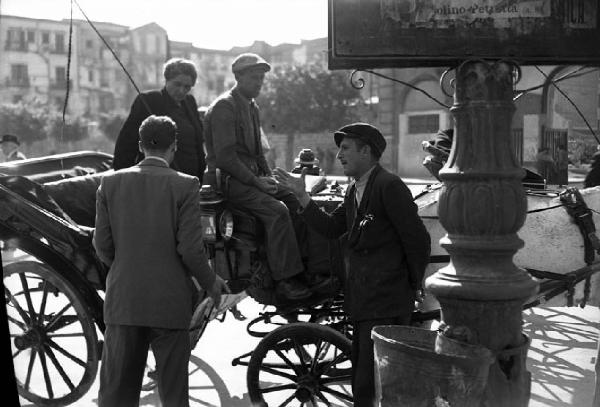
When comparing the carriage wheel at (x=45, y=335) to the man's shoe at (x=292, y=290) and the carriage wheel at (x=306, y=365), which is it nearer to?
the carriage wheel at (x=306, y=365)

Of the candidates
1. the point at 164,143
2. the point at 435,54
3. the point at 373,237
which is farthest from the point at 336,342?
the point at 435,54

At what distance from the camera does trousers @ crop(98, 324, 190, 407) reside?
→ 11.8 feet

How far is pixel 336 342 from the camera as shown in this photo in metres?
4.10

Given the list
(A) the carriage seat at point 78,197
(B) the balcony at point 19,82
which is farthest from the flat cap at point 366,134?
(B) the balcony at point 19,82

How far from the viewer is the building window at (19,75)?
174 ft

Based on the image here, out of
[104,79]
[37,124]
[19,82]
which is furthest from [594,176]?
[104,79]

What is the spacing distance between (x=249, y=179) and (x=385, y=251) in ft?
4.19

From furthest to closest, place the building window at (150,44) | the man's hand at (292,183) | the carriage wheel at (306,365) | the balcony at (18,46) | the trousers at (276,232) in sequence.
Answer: the building window at (150,44) → the balcony at (18,46) → the trousers at (276,232) → the carriage wheel at (306,365) → the man's hand at (292,183)

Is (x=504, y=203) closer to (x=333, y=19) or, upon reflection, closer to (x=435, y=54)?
(x=435, y=54)

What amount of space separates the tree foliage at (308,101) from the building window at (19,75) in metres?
22.9

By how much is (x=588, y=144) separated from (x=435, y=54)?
19.6m

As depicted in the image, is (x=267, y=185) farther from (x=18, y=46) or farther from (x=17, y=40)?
(x=18, y=46)

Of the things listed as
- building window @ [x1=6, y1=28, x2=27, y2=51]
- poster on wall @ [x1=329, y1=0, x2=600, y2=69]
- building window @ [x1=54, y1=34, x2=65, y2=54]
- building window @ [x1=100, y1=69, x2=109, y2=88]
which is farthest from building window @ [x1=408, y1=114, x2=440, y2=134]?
building window @ [x1=100, y1=69, x2=109, y2=88]

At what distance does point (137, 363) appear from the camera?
3637 millimetres
